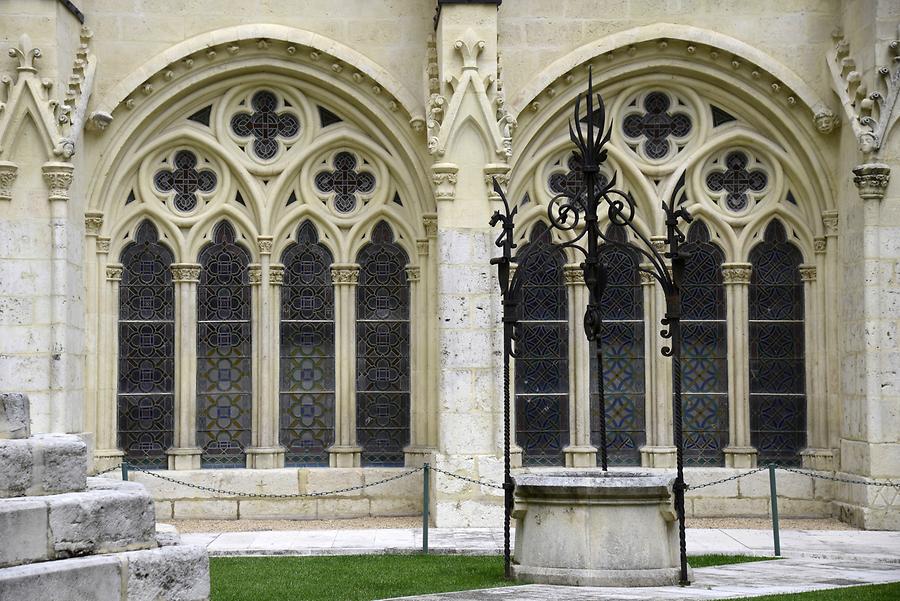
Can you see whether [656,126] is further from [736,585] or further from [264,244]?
[736,585]

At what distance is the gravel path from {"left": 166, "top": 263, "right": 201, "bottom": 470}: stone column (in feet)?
2.49

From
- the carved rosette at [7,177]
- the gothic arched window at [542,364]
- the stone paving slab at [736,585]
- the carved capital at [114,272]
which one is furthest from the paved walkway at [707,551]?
the carved rosette at [7,177]

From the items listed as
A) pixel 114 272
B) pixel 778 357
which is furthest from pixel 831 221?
pixel 114 272

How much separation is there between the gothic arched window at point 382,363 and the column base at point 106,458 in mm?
2661

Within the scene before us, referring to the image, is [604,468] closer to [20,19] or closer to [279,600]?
[279,600]

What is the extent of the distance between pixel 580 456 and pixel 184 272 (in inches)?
193

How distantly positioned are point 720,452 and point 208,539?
19.8 ft

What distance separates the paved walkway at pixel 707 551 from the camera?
10078 mm

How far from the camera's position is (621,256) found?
16.8 meters

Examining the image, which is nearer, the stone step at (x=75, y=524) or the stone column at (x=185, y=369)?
the stone step at (x=75, y=524)

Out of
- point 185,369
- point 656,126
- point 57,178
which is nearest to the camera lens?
point 57,178

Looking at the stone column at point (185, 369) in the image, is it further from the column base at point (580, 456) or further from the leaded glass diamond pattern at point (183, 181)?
the column base at point (580, 456)

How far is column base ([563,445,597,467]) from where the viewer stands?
16.4 meters

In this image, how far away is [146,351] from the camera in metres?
16.3
